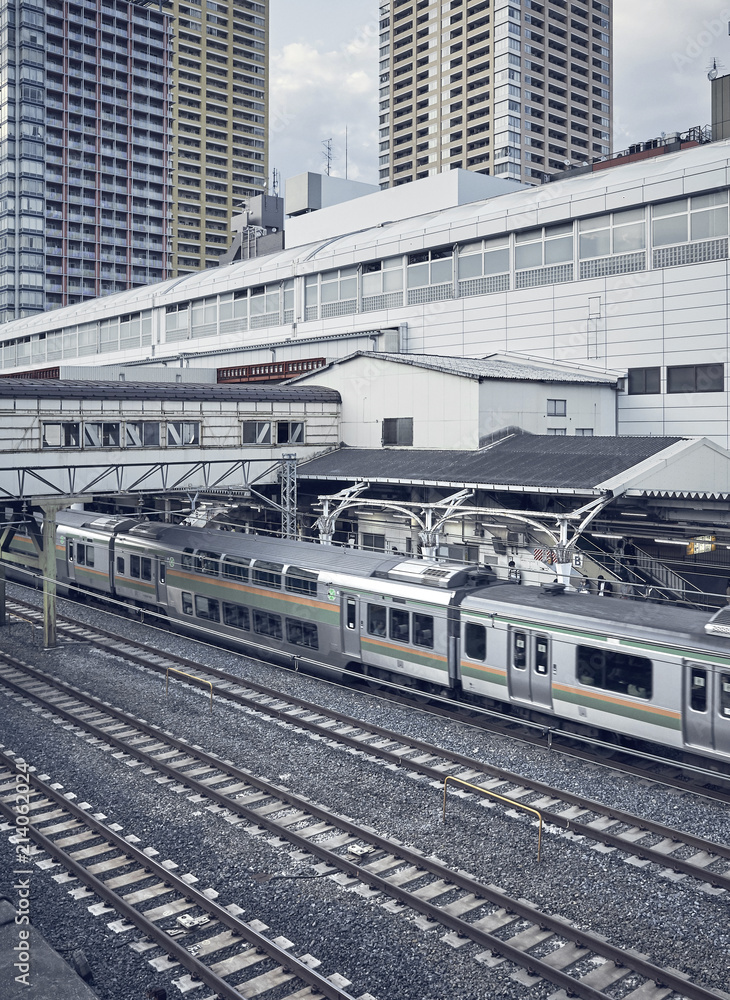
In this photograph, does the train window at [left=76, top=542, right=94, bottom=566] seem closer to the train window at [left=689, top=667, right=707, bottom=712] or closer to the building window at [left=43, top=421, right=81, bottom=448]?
the building window at [left=43, top=421, right=81, bottom=448]

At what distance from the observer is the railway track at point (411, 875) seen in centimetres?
956

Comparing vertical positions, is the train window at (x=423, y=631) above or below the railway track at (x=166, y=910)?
above

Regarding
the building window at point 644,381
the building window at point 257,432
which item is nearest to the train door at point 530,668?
the building window at point 257,432

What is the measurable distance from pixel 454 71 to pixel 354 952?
115343mm

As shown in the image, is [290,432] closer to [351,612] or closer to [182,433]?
[182,433]

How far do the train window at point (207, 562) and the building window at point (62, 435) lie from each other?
5.06m

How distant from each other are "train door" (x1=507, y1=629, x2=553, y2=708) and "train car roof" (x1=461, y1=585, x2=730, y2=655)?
20.4 inches

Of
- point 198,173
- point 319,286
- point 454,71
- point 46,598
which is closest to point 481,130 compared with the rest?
point 454,71

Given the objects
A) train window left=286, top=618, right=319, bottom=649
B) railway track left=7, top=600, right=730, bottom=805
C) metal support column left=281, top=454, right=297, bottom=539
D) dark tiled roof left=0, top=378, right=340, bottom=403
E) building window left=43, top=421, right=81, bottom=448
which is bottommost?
railway track left=7, top=600, right=730, bottom=805

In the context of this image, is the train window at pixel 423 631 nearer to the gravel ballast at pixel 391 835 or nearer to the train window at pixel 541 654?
the gravel ballast at pixel 391 835

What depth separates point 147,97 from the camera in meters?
112

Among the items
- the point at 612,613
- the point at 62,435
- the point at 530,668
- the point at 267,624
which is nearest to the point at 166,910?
the point at 530,668

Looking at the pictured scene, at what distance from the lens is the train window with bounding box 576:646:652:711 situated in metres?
14.7

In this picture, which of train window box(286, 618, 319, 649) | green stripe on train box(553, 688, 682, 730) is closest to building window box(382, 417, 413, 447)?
train window box(286, 618, 319, 649)
